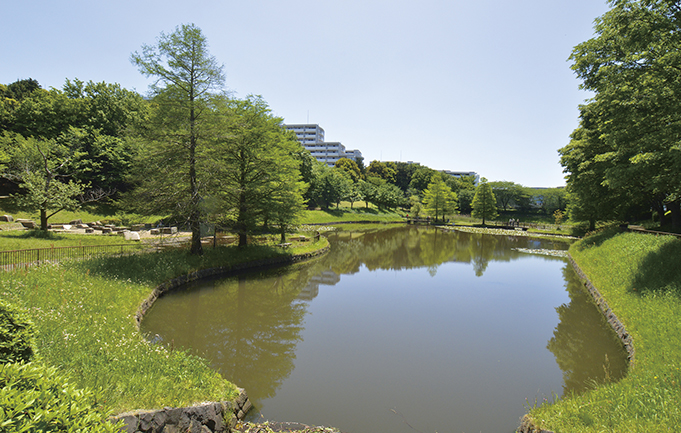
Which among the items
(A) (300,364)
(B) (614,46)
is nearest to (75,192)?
(A) (300,364)

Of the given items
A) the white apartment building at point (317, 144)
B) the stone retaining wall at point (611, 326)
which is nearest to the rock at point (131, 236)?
the stone retaining wall at point (611, 326)

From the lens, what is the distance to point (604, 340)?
10352mm

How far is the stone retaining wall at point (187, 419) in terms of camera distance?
4574mm

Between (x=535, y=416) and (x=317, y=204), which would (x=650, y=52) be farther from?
(x=317, y=204)

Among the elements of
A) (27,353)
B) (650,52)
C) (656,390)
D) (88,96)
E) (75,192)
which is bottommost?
(656,390)

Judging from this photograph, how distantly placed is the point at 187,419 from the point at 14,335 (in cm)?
272

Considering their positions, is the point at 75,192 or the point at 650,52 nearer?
the point at 650,52

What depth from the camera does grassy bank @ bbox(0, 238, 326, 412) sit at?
530 centimetres

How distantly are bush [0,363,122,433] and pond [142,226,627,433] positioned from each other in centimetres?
394

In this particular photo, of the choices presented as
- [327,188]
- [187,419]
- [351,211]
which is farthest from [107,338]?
[351,211]

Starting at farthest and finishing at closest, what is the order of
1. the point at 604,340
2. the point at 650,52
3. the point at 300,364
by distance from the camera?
the point at 650,52 < the point at 604,340 < the point at 300,364

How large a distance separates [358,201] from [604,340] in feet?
227

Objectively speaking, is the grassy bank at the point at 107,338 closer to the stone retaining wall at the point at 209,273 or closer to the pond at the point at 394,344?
the stone retaining wall at the point at 209,273

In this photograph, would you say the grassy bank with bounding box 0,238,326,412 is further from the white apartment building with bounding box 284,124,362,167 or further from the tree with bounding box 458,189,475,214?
the white apartment building with bounding box 284,124,362,167
